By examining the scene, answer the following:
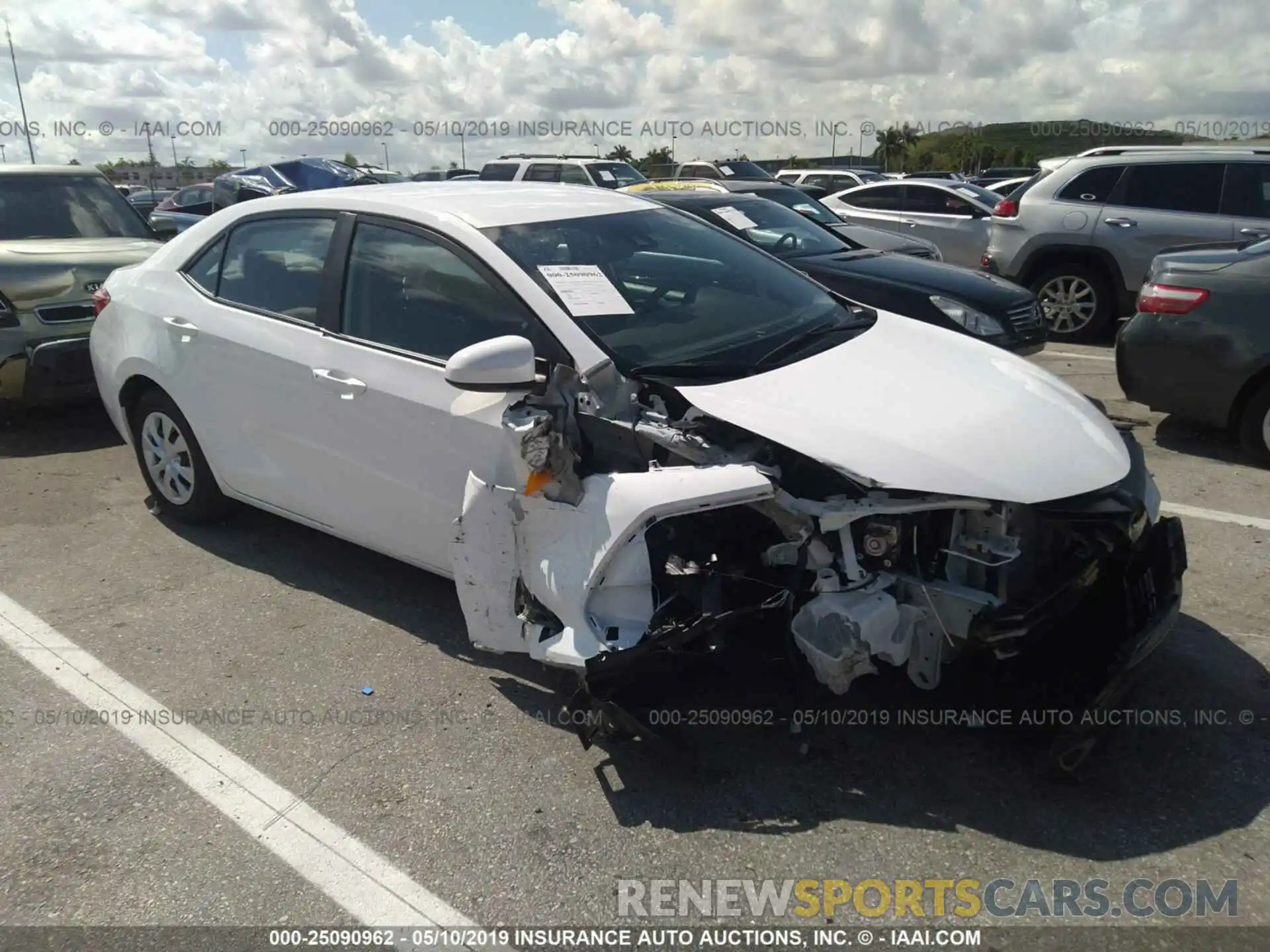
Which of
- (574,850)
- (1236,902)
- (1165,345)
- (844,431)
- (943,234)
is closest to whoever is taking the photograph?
(1236,902)

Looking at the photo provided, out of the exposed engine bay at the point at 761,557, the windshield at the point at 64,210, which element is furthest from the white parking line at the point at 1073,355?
the windshield at the point at 64,210

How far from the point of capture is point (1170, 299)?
5.71 meters

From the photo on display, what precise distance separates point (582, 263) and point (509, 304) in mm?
375

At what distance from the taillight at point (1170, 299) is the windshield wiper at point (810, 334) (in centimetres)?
274

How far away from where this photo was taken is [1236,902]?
246cm

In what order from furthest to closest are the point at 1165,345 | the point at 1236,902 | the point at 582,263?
the point at 1165,345
the point at 582,263
the point at 1236,902

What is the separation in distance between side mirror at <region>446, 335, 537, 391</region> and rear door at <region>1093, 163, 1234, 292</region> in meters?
7.87

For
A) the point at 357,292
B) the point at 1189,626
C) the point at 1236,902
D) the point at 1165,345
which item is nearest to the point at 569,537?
the point at 357,292

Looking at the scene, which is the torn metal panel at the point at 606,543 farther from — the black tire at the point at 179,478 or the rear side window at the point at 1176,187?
the rear side window at the point at 1176,187

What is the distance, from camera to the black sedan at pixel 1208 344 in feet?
17.9

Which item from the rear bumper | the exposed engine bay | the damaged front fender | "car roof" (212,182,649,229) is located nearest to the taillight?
the exposed engine bay

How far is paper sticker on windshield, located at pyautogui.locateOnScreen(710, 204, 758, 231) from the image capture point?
7.49 meters

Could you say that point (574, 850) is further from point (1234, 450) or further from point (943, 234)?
point (943, 234)

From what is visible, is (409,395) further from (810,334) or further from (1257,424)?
(1257,424)
